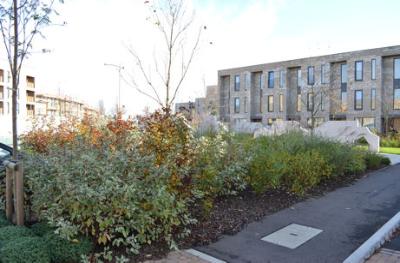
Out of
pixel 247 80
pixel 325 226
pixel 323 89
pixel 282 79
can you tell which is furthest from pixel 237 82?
pixel 325 226

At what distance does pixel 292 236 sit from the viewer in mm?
5105

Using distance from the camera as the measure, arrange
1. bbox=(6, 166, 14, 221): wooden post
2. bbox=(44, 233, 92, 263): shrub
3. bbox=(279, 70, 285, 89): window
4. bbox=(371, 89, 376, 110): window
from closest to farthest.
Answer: bbox=(44, 233, 92, 263): shrub
bbox=(6, 166, 14, 221): wooden post
bbox=(371, 89, 376, 110): window
bbox=(279, 70, 285, 89): window

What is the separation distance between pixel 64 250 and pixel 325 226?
4167mm

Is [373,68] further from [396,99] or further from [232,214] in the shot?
[232,214]

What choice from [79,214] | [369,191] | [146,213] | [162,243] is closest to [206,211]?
[162,243]

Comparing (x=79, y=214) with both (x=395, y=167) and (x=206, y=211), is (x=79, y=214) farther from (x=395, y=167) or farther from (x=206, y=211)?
(x=395, y=167)

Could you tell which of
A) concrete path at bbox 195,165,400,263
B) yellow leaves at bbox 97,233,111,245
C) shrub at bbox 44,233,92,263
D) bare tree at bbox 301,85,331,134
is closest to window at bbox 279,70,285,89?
bare tree at bbox 301,85,331,134

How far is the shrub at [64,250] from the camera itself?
391 cm

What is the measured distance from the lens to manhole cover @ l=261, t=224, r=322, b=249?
4.81 m

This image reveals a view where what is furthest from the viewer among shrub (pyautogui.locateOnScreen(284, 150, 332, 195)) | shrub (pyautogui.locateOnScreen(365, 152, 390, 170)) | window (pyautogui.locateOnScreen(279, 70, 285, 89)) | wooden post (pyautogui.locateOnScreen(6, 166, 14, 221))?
window (pyautogui.locateOnScreen(279, 70, 285, 89))

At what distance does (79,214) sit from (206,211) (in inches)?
84.7

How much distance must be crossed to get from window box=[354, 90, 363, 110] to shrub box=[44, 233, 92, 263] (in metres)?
38.1

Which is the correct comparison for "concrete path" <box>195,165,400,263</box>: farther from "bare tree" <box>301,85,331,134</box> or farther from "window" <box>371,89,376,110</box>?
"window" <box>371,89,376,110</box>

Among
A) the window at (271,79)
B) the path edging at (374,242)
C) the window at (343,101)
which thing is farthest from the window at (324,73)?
the path edging at (374,242)
